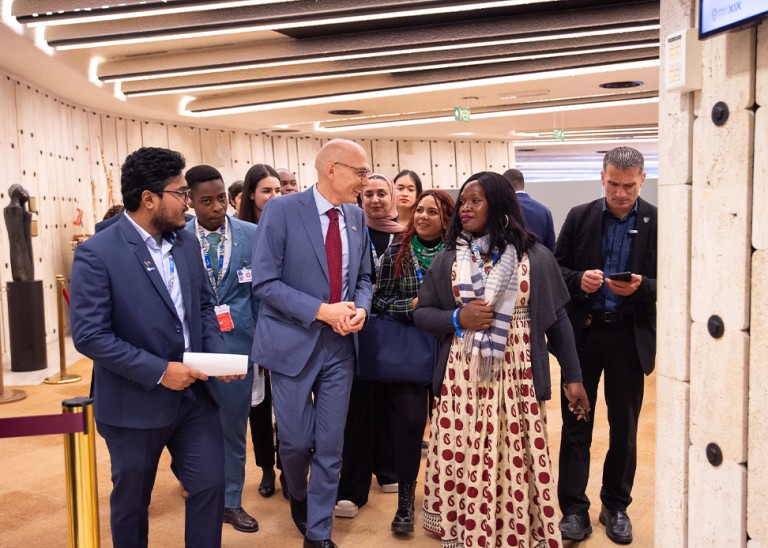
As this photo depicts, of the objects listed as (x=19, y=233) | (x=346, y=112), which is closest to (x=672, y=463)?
(x=19, y=233)

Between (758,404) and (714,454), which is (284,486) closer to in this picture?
(714,454)

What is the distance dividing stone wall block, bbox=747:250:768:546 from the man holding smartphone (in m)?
1.31

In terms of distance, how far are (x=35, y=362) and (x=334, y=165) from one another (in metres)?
5.81

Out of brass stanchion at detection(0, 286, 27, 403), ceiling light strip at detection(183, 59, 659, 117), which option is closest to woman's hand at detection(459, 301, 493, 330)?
brass stanchion at detection(0, 286, 27, 403)

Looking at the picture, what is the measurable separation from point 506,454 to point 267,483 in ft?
5.41

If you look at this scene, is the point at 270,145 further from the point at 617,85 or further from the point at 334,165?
the point at 334,165

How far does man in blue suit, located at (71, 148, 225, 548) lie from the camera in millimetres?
2635

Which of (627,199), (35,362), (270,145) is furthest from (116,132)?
(627,199)

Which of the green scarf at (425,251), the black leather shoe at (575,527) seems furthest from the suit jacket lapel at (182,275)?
the black leather shoe at (575,527)

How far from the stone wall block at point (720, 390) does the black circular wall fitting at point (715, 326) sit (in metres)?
0.01

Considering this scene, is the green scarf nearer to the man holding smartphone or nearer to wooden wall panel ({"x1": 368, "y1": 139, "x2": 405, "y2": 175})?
the man holding smartphone

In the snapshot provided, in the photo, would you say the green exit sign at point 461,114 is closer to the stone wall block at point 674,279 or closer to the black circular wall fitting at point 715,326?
the stone wall block at point 674,279

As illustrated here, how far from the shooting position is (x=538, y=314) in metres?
3.22

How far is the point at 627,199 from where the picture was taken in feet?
11.4
